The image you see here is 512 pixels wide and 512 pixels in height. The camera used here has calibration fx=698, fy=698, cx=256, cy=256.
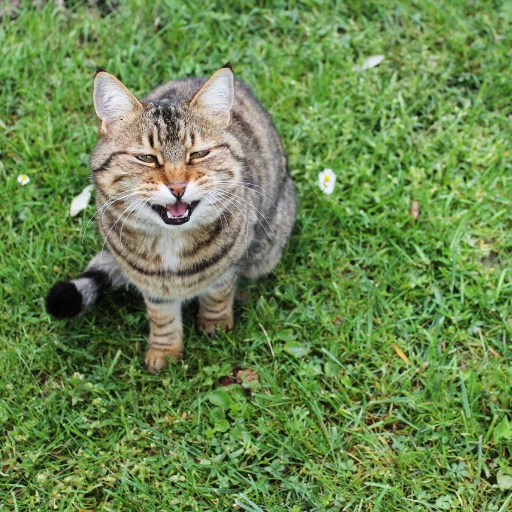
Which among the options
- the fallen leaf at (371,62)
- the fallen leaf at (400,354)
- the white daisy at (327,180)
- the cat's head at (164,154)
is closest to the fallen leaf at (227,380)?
the fallen leaf at (400,354)

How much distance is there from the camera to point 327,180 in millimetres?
3727

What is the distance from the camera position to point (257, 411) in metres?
3.11

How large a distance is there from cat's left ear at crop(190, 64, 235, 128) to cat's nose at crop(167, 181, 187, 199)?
372 mm

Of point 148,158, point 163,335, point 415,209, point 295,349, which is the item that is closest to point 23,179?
point 163,335

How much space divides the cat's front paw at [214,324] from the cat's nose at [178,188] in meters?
0.95

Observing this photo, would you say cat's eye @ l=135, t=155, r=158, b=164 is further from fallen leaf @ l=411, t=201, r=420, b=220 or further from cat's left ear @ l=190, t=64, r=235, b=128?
fallen leaf @ l=411, t=201, r=420, b=220

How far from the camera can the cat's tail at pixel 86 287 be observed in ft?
9.84

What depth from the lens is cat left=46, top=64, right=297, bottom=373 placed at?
2.61 metres

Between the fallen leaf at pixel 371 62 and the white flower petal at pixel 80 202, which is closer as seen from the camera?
the white flower petal at pixel 80 202

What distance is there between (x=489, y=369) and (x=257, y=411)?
1.08 metres

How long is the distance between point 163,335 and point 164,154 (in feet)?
3.18

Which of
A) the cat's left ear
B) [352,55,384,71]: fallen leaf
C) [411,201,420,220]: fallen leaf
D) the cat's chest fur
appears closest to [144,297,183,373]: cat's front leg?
the cat's chest fur

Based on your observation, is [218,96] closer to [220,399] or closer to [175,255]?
[175,255]

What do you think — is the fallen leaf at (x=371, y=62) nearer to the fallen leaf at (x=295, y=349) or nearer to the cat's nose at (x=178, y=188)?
the fallen leaf at (x=295, y=349)
